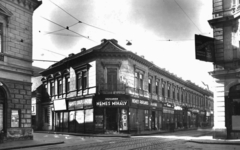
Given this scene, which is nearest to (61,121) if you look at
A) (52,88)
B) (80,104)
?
(52,88)

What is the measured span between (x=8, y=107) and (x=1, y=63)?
3.00m

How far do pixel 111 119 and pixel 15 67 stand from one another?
40.6ft

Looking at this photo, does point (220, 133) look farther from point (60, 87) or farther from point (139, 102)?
point (60, 87)

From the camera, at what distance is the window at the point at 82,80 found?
31.0 m

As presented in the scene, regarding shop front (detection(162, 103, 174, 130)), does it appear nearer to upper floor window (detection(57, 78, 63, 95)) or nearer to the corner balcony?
the corner balcony

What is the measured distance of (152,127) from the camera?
35.9 m

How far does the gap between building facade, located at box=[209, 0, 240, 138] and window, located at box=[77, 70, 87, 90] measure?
14525 millimetres

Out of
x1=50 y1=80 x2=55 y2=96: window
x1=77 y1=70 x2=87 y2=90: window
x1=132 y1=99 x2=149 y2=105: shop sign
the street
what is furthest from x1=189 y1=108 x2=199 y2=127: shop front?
the street

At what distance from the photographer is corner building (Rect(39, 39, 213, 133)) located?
28.9 m

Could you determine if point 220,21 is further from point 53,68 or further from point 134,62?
point 53,68

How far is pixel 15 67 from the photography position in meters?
19.5

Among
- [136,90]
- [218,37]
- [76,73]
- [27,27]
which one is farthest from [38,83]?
[218,37]

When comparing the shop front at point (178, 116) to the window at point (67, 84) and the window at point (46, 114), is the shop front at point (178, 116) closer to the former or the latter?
the window at point (67, 84)

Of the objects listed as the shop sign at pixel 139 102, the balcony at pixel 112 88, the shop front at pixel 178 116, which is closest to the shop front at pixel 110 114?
the balcony at pixel 112 88
